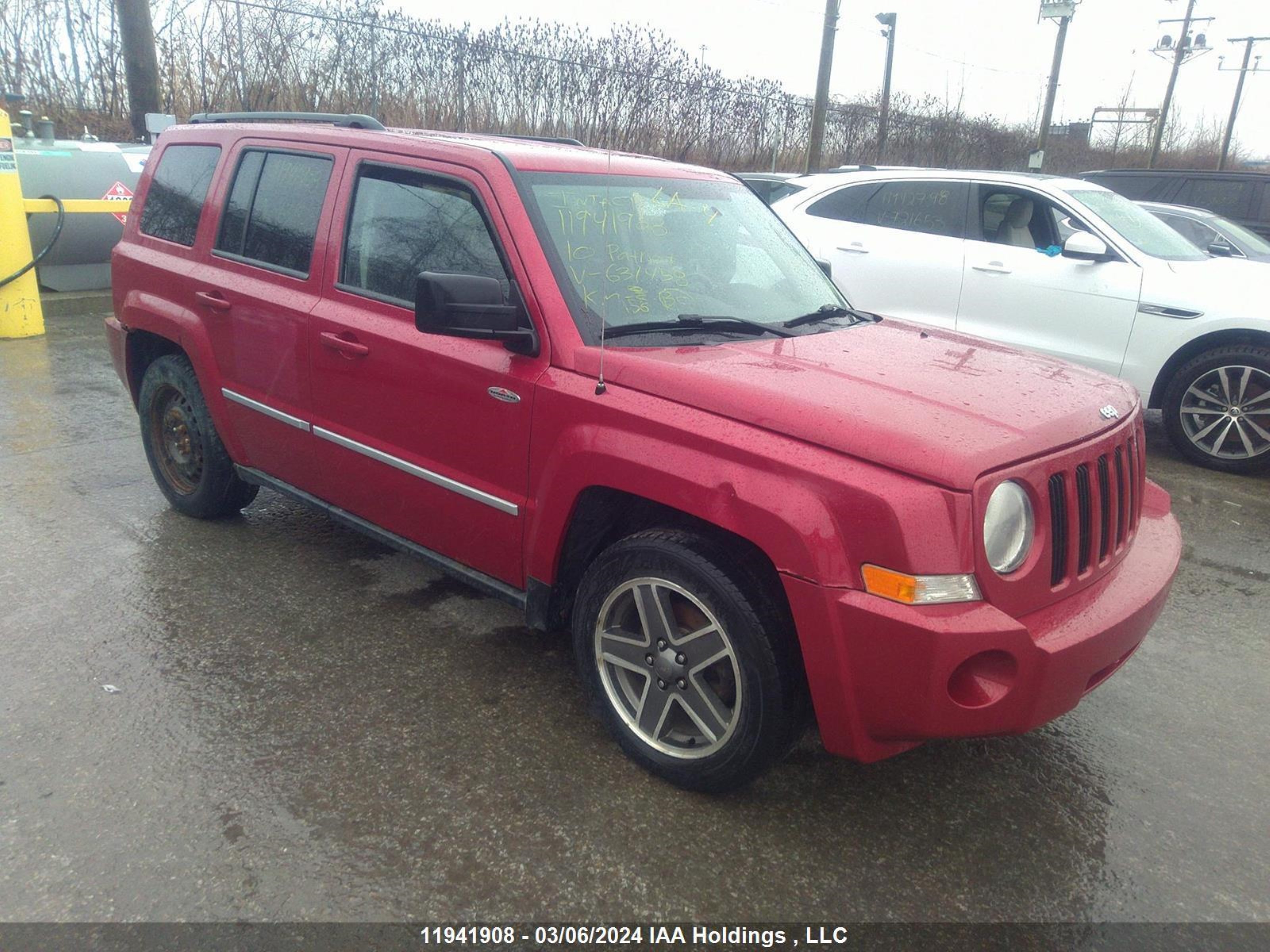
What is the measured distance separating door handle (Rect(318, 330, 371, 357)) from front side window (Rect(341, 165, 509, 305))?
0.20m

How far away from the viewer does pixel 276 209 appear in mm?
3965

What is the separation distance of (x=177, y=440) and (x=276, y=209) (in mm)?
1435

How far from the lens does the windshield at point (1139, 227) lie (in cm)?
670

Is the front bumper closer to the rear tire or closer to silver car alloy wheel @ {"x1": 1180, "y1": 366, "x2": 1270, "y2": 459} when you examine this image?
the rear tire

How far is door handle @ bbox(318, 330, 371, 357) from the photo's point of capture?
3.50 m

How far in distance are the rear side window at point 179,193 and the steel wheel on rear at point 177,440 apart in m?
0.75

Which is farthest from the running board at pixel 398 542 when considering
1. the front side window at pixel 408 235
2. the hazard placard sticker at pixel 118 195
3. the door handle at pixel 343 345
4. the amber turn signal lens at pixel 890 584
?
the hazard placard sticker at pixel 118 195

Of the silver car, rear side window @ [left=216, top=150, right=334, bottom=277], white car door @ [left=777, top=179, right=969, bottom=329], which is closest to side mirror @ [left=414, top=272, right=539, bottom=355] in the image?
rear side window @ [left=216, top=150, right=334, bottom=277]

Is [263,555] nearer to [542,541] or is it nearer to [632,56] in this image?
[542,541]

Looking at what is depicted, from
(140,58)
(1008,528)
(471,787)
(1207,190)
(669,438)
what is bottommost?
(471,787)

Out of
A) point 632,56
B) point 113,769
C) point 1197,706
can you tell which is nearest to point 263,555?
point 113,769

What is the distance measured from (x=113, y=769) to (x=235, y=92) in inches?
518

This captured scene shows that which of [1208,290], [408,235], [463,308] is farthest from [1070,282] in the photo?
[463,308]

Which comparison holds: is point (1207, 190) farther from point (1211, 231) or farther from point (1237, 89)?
point (1237, 89)
